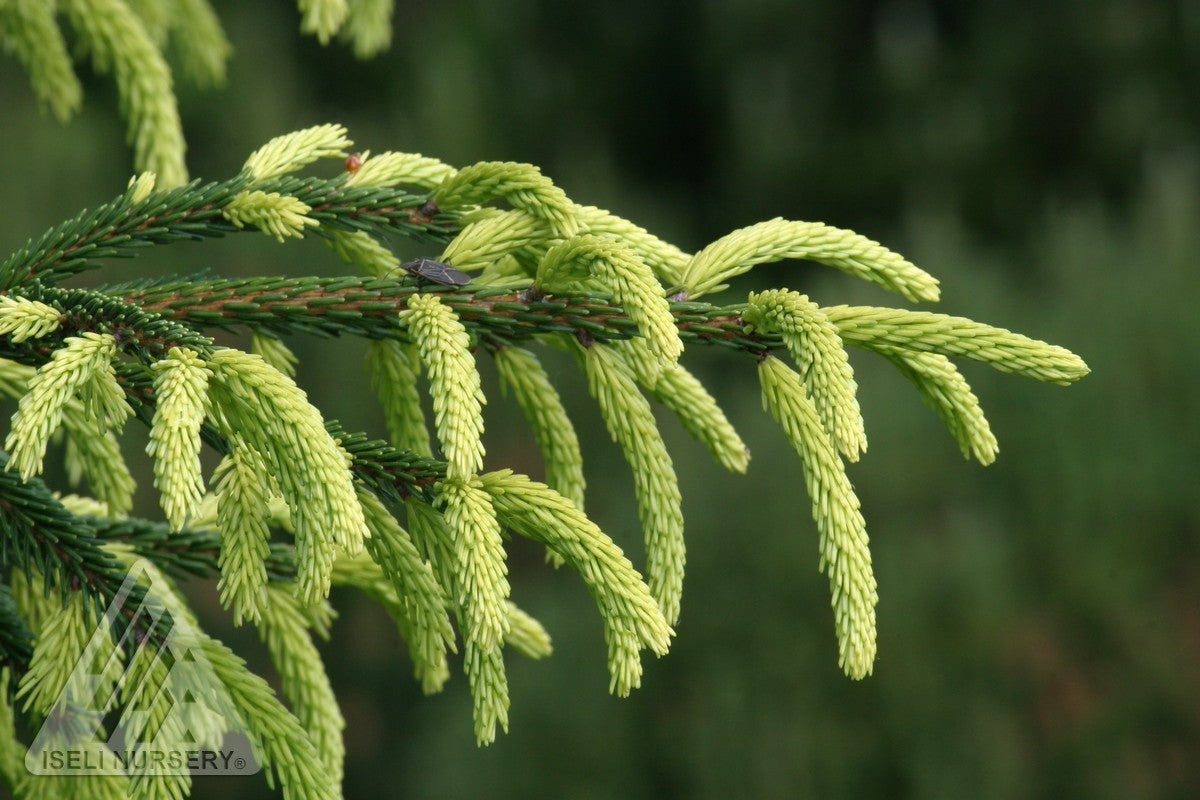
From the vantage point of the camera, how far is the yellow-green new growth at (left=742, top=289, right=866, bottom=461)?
45.2 inches

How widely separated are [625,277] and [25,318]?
57 cm

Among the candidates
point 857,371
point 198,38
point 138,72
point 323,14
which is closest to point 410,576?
point 323,14

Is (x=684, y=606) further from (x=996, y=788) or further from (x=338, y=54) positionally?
(x=338, y=54)

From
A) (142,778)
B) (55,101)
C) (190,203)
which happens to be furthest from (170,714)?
(55,101)

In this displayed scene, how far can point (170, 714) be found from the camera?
4.22 ft

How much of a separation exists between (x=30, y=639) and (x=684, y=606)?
190 inches

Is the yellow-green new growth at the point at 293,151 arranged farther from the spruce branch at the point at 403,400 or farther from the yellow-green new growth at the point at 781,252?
the yellow-green new growth at the point at 781,252

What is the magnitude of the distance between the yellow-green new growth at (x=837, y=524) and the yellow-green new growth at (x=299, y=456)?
1.39ft

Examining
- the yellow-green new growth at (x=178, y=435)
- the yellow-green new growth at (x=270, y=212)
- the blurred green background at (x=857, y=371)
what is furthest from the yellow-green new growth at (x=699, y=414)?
the blurred green background at (x=857, y=371)

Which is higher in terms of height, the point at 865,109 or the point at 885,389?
the point at 865,109

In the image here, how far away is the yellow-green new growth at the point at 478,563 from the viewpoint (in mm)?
1113

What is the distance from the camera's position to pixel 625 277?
1.18 metres

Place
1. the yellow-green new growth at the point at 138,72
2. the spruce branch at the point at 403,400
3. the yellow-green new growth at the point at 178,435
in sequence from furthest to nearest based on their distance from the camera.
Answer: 1. the yellow-green new growth at the point at 138,72
2. the spruce branch at the point at 403,400
3. the yellow-green new growth at the point at 178,435

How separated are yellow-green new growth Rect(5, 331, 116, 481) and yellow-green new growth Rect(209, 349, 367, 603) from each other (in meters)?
0.11
